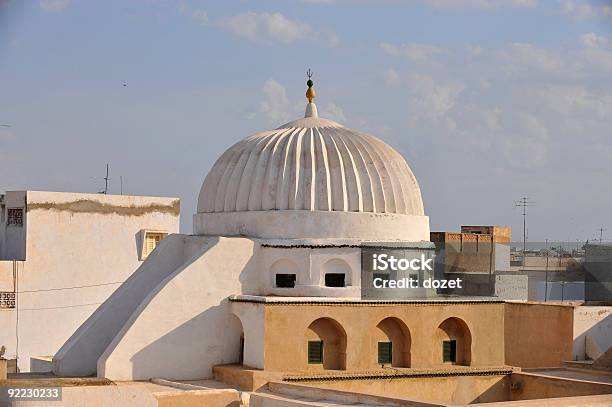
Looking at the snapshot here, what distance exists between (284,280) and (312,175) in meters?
2.36

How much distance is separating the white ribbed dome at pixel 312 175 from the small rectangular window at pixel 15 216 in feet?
27.8

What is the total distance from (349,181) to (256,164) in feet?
6.91

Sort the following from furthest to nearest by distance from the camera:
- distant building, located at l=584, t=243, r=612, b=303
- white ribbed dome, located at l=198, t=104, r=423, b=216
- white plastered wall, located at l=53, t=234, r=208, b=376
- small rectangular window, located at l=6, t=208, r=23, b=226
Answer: distant building, located at l=584, t=243, r=612, b=303 < small rectangular window, located at l=6, t=208, r=23, b=226 < white ribbed dome, located at l=198, t=104, r=423, b=216 < white plastered wall, located at l=53, t=234, r=208, b=376

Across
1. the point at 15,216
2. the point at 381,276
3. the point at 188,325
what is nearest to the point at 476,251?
the point at 15,216

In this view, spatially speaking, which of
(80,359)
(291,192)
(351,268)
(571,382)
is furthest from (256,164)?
(571,382)

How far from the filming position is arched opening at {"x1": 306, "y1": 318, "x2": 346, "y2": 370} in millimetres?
22406

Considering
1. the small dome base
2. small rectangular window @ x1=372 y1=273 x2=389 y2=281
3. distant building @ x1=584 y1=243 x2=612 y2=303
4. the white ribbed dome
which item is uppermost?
the white ribbed dome

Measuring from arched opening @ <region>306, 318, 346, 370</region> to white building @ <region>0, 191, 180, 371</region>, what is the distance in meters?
11.1

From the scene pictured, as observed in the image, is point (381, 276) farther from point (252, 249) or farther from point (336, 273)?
point (252, 249)

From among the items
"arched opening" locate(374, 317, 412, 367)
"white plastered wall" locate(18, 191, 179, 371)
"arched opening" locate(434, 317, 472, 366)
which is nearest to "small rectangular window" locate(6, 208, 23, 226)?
"white plastered wall" locate(18, 191, 179, 371)

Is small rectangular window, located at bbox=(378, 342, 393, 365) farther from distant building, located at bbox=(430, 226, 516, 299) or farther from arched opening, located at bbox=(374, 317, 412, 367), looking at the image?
distant building, located at bbox=(430, 226, 516, 299)

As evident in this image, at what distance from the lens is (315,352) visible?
22438 mm

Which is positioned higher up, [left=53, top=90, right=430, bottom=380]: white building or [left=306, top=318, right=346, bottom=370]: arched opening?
[left=53, top=90, right=430, bottom=380]: white building

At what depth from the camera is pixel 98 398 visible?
1970cm
